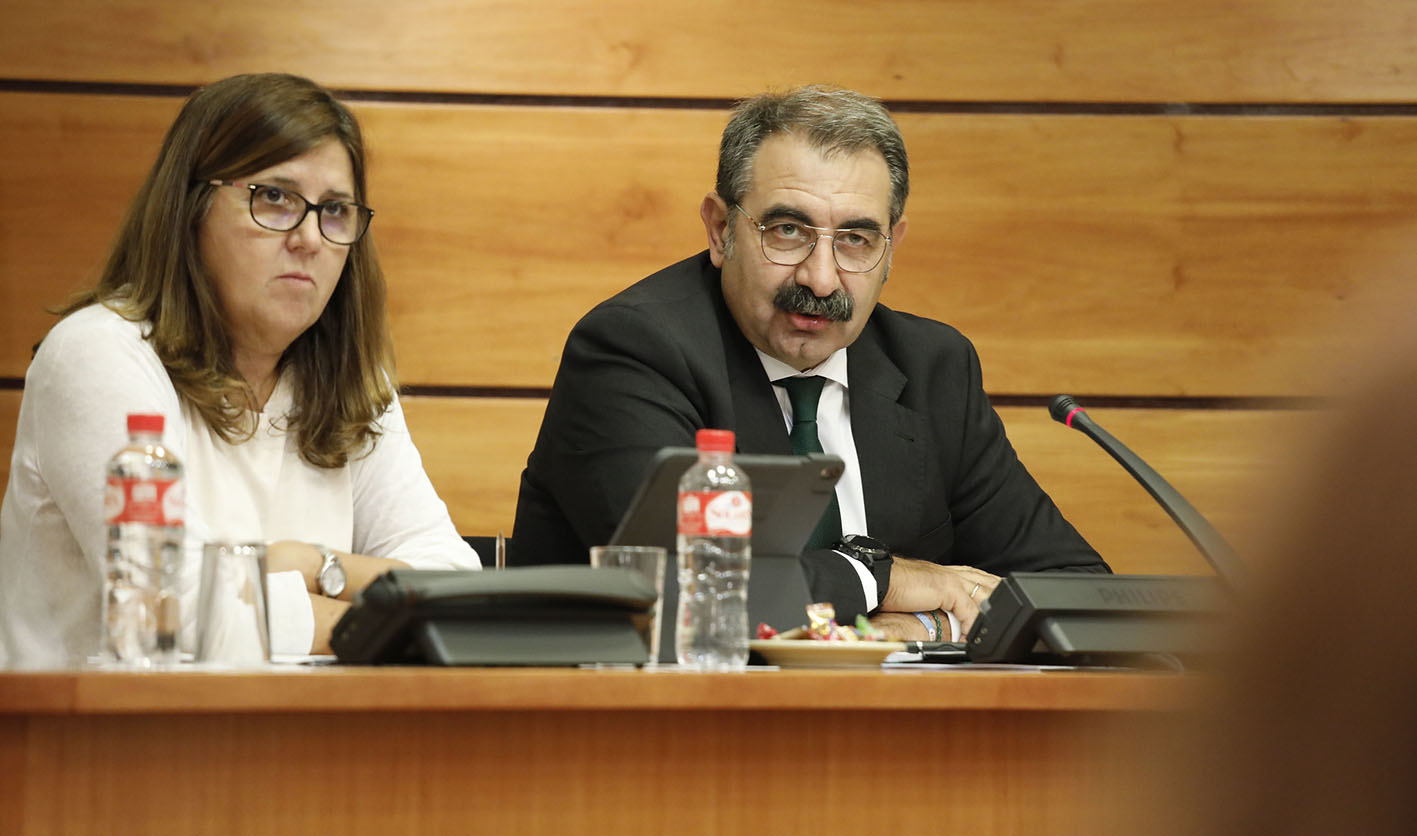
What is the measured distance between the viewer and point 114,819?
1.14 metres

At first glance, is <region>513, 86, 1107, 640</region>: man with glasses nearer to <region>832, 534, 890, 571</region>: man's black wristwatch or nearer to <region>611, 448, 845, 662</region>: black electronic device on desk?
<region>832, 534, 890, 571</region>: man's black wristwatch

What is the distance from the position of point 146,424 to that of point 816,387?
138cm

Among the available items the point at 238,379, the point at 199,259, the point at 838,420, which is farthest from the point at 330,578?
the point at 838,420

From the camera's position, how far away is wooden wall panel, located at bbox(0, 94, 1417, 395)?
334 cm

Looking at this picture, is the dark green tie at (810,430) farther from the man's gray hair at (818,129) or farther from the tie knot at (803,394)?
the man's gray hair at (818,129)

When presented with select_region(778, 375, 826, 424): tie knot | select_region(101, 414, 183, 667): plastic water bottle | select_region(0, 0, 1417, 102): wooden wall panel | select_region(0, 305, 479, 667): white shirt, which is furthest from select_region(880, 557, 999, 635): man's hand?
select_region(0, 0, 1417, 102): wooden wall panel

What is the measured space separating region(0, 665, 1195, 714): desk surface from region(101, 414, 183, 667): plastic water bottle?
233 mm

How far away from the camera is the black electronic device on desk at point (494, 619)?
1.27 meters

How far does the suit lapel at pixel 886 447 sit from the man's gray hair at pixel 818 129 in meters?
0.29

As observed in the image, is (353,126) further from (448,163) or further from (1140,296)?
(1140,296)

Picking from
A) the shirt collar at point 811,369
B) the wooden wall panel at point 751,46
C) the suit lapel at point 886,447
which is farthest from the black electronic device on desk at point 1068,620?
the wooden wall panel at point 751,46

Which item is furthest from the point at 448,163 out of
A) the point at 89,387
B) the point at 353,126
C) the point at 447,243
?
the point at 89,387

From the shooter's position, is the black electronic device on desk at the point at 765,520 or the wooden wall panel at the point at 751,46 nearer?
the black electronic device on desk at the point at 765,520

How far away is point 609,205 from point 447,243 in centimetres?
38
